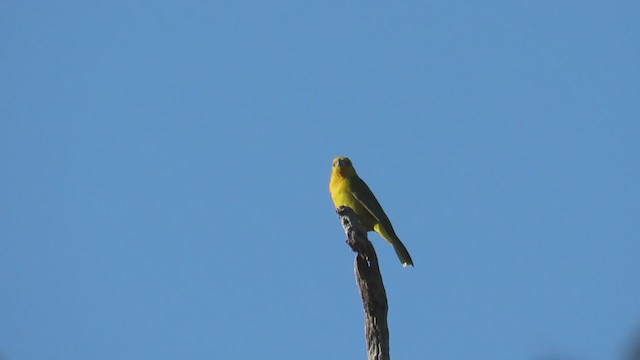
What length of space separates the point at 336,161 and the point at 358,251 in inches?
138

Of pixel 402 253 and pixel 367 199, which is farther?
pixel 367 199

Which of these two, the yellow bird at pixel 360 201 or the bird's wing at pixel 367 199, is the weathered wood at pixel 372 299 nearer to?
the yellow bird at pixel 360 201

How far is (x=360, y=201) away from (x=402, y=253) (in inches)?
31.2

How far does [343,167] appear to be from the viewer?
11617 mm

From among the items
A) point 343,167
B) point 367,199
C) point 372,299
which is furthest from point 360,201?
point 372,299

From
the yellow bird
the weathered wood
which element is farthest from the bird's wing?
the weathered wood

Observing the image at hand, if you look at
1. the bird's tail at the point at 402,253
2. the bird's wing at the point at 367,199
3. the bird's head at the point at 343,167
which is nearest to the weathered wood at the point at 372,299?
the bird's tail at the point at 402,253

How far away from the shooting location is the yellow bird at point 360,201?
10531mm

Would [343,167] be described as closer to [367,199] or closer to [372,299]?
[367,199]

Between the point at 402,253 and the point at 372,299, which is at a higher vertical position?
the point at 402,253

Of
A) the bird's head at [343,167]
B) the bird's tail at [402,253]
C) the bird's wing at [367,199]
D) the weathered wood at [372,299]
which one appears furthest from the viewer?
the bird's head at [343,167]

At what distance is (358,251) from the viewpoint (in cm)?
833

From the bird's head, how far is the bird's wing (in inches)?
6.1

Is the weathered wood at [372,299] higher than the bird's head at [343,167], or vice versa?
the bird's head at [343,167]
